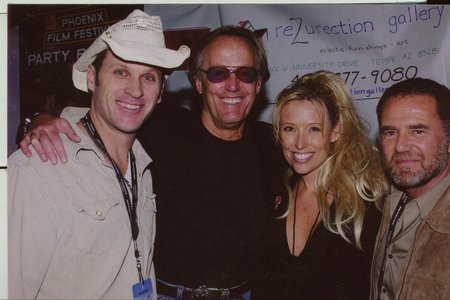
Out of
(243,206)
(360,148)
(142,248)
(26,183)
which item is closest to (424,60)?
(360,148)

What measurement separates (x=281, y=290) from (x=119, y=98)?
3.73 feet

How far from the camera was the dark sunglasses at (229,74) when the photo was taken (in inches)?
85.4

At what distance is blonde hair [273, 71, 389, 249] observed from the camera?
2020mm

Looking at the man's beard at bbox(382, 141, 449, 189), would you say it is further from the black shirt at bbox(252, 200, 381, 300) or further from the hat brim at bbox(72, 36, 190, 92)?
the hat brim at bbox(72, 36, 190, 92)

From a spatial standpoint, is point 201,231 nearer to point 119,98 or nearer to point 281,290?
point 281,290

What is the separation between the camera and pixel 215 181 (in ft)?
7.10

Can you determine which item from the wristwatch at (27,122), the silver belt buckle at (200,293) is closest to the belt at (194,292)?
the silver belt buckle at (200,293)

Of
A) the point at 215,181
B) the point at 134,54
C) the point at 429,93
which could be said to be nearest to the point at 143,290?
the point at 215,181

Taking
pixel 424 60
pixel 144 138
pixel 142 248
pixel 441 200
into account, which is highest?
pixel 424 60

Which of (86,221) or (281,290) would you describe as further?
(281,290)

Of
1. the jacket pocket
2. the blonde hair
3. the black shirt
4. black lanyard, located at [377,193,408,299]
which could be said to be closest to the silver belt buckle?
the black shirt

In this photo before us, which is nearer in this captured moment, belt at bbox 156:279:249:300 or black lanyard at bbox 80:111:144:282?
black lanyard at bbox 80:111:144:282

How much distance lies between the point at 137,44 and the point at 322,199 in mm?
1103

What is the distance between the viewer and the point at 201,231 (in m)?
2.13
